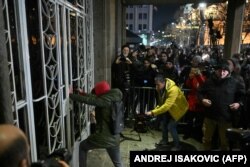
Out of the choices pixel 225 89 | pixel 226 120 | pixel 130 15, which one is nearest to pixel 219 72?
pixel 225 89

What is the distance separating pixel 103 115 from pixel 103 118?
0.05 meters

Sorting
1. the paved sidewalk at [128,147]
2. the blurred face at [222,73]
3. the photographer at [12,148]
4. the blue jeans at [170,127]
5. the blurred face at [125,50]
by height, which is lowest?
the paved sidewalk at [128,147]

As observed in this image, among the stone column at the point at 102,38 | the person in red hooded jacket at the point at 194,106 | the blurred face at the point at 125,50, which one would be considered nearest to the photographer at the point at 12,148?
the person in red hooded jacket at the point at 194,106

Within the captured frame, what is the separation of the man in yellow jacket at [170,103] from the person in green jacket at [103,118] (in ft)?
4.76

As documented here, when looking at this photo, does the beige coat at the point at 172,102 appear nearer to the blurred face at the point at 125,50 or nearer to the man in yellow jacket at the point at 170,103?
the man in yellow jacket at the point at 170,103

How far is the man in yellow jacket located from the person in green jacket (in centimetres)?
145

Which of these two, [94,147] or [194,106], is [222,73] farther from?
[94,147]

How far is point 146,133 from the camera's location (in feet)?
23.6

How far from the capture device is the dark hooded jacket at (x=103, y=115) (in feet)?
13.1

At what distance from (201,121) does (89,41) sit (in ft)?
11.9

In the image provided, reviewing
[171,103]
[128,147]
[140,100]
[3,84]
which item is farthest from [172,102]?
[3,84]

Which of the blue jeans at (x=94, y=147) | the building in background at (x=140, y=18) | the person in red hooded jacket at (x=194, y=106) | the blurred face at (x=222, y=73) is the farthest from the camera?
the building in background at (x=140, y=18)

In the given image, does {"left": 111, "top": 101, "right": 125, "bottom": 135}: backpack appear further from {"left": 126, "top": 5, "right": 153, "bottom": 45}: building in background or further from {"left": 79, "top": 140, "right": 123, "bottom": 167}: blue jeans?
{"left": 126, "top": 5, "right": 153, "bottom": 45}: building in background

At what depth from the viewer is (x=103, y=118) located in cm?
415
